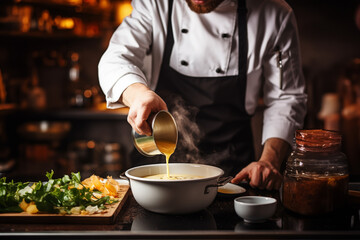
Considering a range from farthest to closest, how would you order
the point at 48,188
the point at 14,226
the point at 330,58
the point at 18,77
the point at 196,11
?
1. the point at 330,58
2. the point at 18,77
3. the point at 196,11
4. the point at 48,188
5. the point at 14,226

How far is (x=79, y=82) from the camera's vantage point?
4.74m

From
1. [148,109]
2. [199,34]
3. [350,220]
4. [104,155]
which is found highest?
[199,34]

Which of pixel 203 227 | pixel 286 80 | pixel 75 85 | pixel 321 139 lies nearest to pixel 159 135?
pixel 203 227

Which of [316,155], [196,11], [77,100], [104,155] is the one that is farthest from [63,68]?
[316,155]

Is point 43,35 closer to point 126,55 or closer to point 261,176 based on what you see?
point 126,55

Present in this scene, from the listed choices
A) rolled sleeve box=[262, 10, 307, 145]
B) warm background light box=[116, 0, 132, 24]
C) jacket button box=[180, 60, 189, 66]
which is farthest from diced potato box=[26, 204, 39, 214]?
warm background light box=[116, 0, 132, 24]

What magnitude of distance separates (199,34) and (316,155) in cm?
102

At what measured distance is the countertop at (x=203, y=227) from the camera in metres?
1.12

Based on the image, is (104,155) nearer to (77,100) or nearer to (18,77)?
(77,100)

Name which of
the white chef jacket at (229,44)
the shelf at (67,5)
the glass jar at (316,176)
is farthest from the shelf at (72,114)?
the glass jar at (316,176)

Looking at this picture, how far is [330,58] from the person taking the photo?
5.11 metres

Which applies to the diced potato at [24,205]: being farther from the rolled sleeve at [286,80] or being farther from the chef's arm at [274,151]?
the rolled sleeve at [286,80]

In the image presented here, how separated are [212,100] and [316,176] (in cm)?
91

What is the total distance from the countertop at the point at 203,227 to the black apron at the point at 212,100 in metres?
0.75
